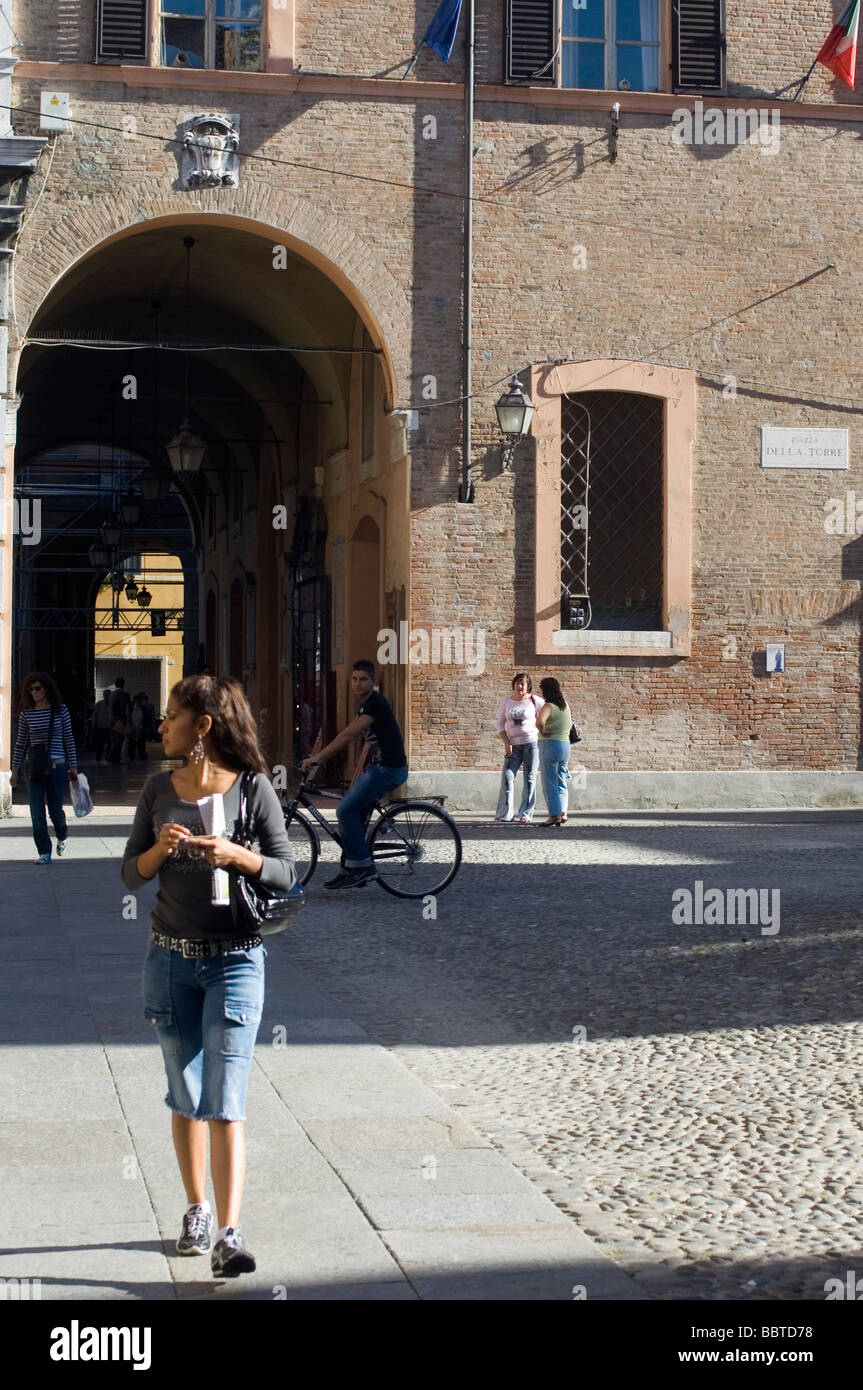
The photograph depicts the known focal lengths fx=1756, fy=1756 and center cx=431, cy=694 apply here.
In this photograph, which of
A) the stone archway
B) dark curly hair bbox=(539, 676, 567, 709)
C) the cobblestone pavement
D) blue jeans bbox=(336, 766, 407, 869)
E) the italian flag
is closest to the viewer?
the cobblestone pavement

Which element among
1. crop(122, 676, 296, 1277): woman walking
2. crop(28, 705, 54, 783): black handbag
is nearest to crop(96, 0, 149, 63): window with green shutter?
crop(28, 705, 54, 783): black handbag

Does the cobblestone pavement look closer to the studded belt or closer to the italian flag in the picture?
the studded belt

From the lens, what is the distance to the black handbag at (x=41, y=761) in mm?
14508

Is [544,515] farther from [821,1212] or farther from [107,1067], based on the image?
[821,1212]

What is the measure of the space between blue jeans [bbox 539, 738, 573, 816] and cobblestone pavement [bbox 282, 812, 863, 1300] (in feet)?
14.2

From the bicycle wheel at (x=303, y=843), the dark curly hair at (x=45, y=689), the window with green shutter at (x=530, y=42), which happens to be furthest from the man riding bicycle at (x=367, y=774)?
the window with green shutter at (x=530, y=42)

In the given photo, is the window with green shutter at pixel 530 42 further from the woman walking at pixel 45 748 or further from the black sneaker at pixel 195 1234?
the black sneaker at pixel 195 1234

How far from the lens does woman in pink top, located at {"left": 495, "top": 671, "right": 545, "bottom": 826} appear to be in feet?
61.1

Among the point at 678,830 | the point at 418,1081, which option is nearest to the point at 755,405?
the point at 678,830

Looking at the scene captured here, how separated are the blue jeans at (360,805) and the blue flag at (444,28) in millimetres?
10703

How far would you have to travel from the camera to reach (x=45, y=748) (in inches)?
572

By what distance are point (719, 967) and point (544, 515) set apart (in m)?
11.4

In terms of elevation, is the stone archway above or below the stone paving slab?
above

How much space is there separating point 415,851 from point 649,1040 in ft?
16.4
